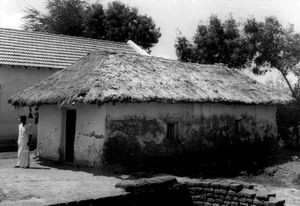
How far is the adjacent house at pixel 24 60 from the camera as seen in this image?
1709cm

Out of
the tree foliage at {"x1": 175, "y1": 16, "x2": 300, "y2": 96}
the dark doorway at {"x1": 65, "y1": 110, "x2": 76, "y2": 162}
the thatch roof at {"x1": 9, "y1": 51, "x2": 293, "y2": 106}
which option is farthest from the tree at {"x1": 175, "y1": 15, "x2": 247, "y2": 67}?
the dark doorway at {"x1": 65, "y1": 110, "x2": 76, "y2": 162}

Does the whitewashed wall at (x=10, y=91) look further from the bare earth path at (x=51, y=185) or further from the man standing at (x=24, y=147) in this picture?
the man standing at (x=24, y=147)

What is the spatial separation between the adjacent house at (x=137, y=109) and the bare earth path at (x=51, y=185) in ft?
3.37

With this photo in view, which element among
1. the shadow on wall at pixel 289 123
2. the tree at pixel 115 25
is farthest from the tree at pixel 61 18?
the shadow on wall at pixel 289 123

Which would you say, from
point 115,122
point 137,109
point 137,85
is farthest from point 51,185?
point 137,85

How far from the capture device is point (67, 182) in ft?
30.6

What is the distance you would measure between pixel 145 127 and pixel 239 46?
Answer: 42.5ft

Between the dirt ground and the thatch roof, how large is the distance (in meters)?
2.07

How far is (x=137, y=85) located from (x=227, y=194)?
15.7ft

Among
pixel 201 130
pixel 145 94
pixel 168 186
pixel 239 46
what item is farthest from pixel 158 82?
pixel 239 46

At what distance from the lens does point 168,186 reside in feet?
28.9

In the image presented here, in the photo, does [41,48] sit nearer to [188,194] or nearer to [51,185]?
[51,185]

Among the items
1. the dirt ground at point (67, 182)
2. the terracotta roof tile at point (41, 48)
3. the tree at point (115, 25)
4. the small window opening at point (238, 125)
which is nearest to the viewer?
the dirt ground at point (67, 182)

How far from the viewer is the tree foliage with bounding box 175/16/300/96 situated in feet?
Result: 72.3
